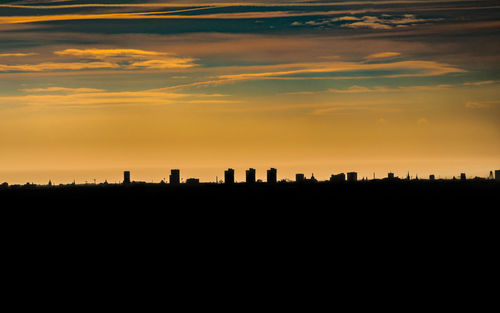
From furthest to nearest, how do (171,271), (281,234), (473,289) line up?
1. (281,234)
2. (171,271)
3. (473,289)

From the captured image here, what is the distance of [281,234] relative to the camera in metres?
106

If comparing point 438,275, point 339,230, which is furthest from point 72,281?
point 339,230

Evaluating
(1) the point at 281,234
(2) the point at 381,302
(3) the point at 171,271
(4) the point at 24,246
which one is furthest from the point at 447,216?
(2) the point at 381,302

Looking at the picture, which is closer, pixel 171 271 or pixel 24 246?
pixel 171 271

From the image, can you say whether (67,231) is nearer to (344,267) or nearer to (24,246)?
(24,246)

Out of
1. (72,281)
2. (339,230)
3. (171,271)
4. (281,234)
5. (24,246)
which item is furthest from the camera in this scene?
(339,230)

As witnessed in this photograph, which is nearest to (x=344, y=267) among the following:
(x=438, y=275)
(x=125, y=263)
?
(x=438, y=275)

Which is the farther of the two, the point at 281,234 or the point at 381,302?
the point at 281,234

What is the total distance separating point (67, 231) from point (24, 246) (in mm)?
28610

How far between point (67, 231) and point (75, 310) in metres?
70.0

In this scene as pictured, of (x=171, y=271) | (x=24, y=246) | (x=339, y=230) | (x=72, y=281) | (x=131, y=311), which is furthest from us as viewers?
(x=339, y=230)

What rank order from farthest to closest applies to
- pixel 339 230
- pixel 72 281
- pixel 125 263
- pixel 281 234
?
pixel 339 230, pixel 281 234, pixel 125 263, pixel 72 281

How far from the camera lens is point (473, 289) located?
189 feet

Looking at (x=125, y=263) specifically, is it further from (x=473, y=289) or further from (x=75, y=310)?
(x=473, y=289)
